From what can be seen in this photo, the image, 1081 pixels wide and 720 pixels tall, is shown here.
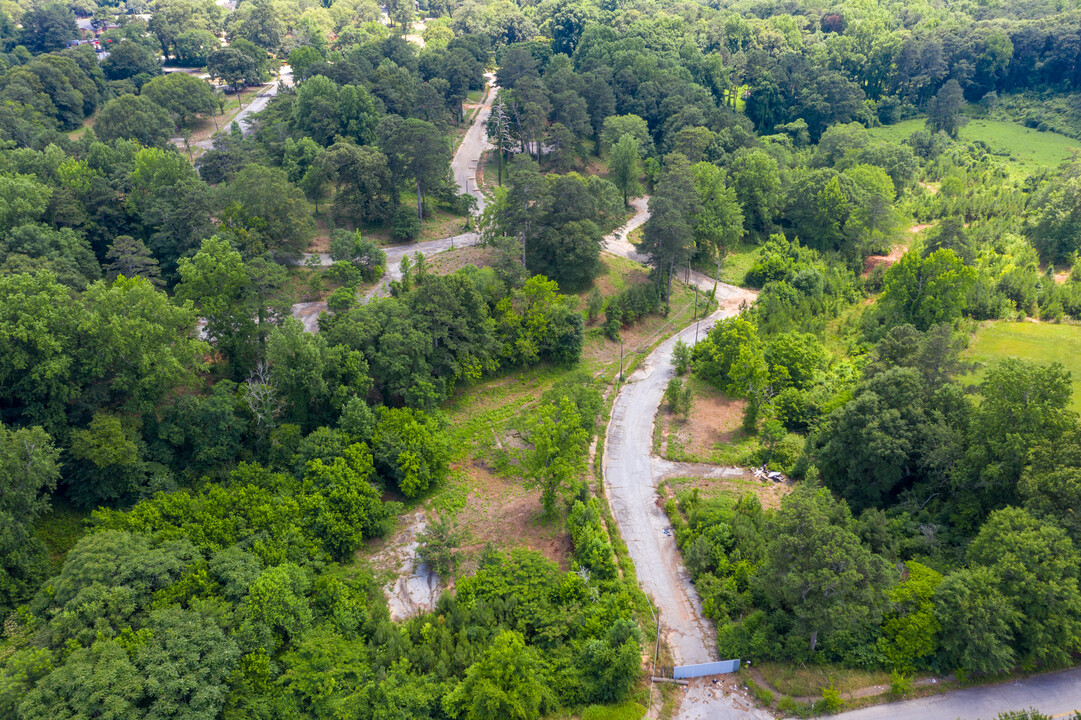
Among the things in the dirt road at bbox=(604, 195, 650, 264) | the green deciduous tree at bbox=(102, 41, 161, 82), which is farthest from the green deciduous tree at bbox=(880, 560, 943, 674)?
the green deciduous tree at bbox=(102, 41, 161, 82)

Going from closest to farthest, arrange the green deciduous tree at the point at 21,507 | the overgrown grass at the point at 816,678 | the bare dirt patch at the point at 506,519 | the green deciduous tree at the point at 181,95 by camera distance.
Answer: the overgrown grass at the point at 816,678 < the green deciduous tree at the point at 21,507 < the bare dirt patch at the point at 506,519 < the green deciduous tree at the point at 181,95

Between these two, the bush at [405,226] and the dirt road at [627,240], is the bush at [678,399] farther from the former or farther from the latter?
the bush at [405,226]

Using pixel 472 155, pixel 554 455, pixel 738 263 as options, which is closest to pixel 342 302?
pixel 554 455

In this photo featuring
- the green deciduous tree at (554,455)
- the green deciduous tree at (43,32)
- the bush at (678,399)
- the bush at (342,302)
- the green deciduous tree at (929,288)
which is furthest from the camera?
the green deciduous tree at (43,32)

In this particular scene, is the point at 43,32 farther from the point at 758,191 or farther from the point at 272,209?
the point at 758,191

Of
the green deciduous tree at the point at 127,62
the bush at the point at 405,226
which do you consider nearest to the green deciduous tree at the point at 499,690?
the bush at the point at 405,226

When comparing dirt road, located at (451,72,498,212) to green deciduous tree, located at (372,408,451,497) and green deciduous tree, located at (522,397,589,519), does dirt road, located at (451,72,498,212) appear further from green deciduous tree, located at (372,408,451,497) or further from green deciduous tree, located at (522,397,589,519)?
green deciduous tree, located at (522,397,589,519)
